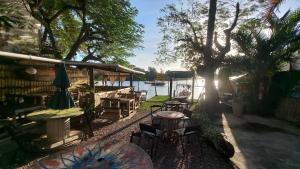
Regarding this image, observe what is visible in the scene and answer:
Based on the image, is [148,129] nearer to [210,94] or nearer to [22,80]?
[210,94]

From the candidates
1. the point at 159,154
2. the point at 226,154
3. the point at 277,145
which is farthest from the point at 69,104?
the point at 277,145

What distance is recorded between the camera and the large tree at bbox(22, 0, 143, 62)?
17562 mm

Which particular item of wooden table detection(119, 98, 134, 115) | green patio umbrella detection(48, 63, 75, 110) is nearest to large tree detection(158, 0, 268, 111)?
wooden table detection(119, 98, 134, 115)

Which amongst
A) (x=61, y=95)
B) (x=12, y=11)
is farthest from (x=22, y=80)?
(x=61, y=95)

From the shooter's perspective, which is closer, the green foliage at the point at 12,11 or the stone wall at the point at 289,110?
the green foliage at the point at 12,11

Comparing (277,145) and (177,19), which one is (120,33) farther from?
(277,145)

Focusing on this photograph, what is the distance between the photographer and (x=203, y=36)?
56.6 ft

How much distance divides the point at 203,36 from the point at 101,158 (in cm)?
1526

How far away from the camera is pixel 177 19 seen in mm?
16391

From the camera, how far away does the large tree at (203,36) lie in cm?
1316

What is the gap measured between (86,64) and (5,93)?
155 inches

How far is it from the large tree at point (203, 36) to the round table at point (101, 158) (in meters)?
10.3

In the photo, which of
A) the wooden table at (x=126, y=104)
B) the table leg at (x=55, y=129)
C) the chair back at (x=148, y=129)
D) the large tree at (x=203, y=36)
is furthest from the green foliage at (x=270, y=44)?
the table leg at (x=55, y=129)

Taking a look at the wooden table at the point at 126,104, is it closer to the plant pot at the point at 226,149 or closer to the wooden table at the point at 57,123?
the wooden table at the point at 57,123
